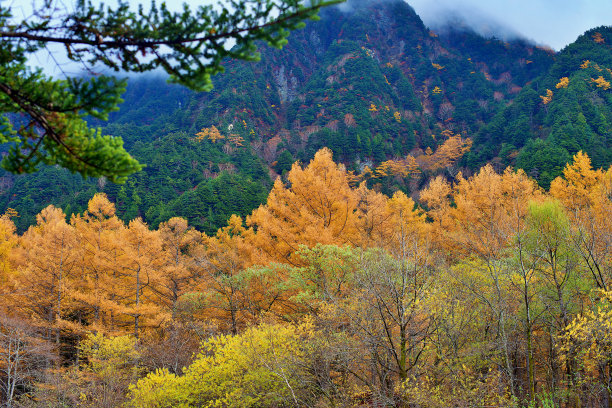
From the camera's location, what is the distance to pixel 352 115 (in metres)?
58.0

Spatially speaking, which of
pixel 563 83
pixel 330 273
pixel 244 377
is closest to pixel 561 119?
pixel 563 83

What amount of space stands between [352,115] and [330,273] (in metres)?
51.5

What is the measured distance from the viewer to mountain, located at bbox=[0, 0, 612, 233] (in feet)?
115

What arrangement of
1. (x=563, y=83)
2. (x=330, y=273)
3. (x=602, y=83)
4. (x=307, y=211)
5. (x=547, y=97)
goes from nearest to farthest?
1. (x=330, y=273)
2. (x=307, y=211)
3. (x=602, y=83)
4. (x=563, y=83)
5. (x=547, y=97)

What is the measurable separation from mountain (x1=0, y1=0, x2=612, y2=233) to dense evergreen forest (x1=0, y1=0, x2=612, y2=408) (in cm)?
39

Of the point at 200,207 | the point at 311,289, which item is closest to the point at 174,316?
the point at 311,289

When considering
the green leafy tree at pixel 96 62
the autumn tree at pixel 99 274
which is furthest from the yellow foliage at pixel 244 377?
the autumn tree at pixel 99 274

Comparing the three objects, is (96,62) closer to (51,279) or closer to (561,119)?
(51,279)

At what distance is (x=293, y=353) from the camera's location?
7.74 metres

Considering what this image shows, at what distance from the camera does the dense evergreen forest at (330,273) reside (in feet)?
25.1

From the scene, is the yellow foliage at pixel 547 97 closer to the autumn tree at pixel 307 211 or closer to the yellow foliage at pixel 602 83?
the yellow foliage at pixel 602 83

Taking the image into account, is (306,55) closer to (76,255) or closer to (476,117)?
(476,117)

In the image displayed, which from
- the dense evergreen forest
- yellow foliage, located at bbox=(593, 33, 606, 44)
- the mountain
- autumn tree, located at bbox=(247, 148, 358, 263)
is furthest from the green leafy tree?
yellow foliage, located at bbox=(593, 33, 606, 44)

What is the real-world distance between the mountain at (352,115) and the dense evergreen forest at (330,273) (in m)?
0.39
